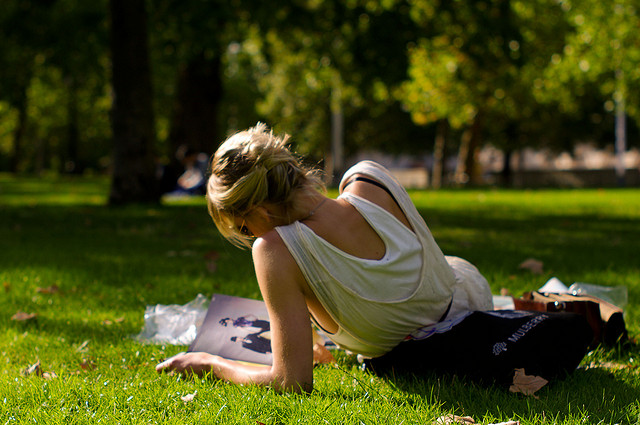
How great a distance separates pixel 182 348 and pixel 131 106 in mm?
8901

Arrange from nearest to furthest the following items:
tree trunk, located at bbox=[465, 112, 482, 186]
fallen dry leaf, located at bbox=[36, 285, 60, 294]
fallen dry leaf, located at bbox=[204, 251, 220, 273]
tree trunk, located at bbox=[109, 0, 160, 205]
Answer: fallen dry leaf, located at bbox=[36, 285, 60, 294], fallen dry leaf, located at bbox=[204, 251, 220, 273], tree trunk, located at bbox=[109, 0, 160, 205], tree trunk, located at bbox=[465, 112, 482, 186]

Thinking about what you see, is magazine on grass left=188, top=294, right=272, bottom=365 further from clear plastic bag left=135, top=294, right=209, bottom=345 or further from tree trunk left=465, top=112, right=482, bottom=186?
tree trunk left=465, top=112, right=482, bottom=186

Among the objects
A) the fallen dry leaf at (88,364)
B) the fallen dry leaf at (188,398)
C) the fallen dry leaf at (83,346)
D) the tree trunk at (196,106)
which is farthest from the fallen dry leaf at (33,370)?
the tree trunk at (196,106)

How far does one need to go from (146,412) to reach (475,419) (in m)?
1.25

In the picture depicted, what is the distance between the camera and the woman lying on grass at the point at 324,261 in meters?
2.59

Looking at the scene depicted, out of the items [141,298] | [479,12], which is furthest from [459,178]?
[141,298]

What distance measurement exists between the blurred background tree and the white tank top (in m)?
0.92

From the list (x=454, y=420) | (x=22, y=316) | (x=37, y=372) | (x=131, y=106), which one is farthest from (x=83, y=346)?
(x=131, y=106)

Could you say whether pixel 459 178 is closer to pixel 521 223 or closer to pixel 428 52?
pixel 428 52

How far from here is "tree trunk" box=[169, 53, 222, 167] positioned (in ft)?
55.5

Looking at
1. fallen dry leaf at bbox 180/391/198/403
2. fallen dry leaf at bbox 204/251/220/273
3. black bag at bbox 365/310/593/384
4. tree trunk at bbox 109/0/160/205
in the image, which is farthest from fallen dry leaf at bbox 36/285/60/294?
tree trunk at bbox 109/0/160/205

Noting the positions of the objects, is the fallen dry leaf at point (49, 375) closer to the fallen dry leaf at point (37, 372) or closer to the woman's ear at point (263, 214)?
the fallen dry leaf at point (37, 372)

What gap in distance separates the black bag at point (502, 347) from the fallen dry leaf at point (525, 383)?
2 centimetres

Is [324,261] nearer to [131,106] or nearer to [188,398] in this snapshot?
[188,398]
